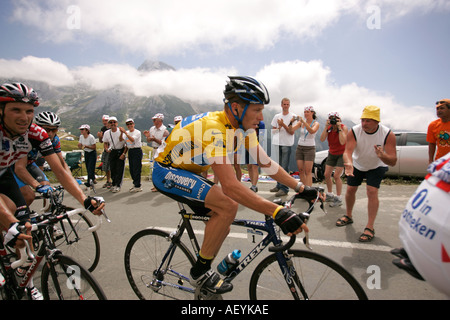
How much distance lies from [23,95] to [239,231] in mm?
3404

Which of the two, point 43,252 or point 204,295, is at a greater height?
point 43,252

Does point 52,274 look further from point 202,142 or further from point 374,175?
point 374,175

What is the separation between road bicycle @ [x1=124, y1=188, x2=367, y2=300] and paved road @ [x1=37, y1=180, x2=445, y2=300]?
1.37ft

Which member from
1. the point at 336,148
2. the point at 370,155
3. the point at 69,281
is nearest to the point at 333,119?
the point at 336,148

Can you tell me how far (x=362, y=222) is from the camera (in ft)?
14.7

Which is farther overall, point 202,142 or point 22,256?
point 202,142

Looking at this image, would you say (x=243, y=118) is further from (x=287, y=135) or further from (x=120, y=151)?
(x=120, y=151)

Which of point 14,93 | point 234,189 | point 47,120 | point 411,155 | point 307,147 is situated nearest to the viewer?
point 234,189

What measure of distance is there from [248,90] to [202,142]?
24.2 inches

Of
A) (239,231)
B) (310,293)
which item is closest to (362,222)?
(239,231)

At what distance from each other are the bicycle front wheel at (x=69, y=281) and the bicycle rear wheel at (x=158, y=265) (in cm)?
66

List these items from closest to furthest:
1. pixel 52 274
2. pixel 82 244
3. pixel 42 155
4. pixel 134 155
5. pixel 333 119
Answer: pixel 52 274 < pixel 42 155 < pixel 82 244 < pixel 333 119 < pixel 134 155

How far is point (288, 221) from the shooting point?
1684 mm
